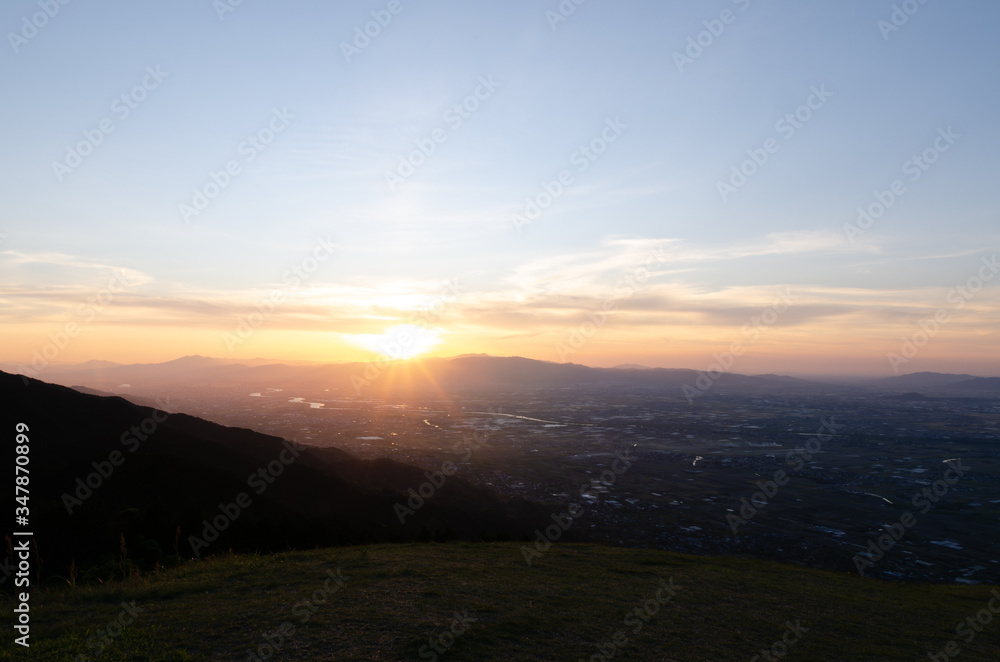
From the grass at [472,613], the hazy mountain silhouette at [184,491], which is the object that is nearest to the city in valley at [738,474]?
the hazy mountain silhouette at [184,491]

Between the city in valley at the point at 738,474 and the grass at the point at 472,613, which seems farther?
the city in valley at the point at 738,474

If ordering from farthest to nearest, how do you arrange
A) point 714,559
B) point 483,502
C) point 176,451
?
point 483,502
point 176,451
point 714,559

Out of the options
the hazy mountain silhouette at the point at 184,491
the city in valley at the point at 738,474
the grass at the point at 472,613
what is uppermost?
the grass at the point at 472,613

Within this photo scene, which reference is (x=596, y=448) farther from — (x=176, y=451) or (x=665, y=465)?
(x=176, y=451)

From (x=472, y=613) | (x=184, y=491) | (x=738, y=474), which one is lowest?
(x=738, y=474)

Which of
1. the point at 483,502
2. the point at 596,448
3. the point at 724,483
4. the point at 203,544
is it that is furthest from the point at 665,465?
the point at 203,544

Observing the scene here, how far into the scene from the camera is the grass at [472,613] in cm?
895

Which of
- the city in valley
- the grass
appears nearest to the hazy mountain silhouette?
the grass

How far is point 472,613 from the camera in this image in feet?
36.3

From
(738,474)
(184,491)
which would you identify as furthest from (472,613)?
(738,474)

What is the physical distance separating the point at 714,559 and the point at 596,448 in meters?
82.2

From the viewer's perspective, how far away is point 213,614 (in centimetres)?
996

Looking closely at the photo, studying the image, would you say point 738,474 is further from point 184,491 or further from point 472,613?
point 472,613

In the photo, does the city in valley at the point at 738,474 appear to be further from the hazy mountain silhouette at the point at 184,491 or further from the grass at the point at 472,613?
the grass at the point at 472,613
